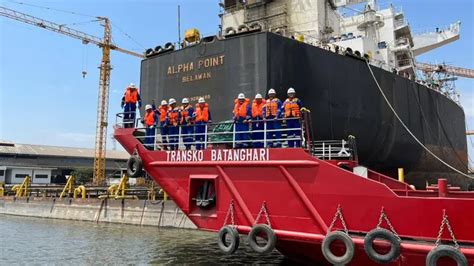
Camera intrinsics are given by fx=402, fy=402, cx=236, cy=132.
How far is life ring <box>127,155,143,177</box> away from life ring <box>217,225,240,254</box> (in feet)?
8.80

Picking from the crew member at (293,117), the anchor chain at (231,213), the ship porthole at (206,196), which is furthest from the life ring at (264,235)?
the crew member at (293,117)

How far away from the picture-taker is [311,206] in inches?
287

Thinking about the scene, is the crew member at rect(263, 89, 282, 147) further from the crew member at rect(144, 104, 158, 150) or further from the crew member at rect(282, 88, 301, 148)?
the crew member at rect(144, 104, 158, 150)

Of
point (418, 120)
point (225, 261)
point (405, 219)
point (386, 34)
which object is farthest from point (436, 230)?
point (386, 34)

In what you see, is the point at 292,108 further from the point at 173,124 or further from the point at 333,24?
the point at 333,24

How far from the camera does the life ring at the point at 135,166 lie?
9469mm

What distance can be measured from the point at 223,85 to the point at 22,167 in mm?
45759

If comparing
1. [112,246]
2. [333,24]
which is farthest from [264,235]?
[333,24]

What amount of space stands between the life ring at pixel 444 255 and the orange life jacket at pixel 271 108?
3.95m

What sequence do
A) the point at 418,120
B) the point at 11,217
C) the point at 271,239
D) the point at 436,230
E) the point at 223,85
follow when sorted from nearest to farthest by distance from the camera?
1. the point at 436,230
2. the point at 271,239
3. the point at 223,85
4. the point at 418,120
5. the point at 11,217

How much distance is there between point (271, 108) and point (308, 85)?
2.87 meters

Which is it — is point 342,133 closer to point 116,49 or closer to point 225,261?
point 225,261

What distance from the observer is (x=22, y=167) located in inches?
1907

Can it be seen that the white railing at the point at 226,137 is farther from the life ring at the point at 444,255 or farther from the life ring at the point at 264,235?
the life ring at the point at 444,255
